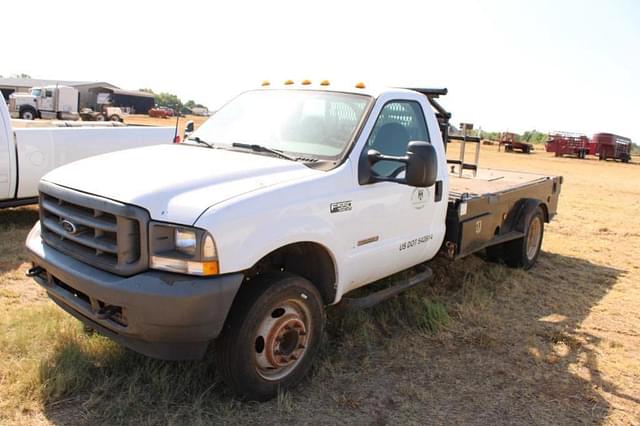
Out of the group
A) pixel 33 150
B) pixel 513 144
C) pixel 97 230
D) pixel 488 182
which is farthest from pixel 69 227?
pixel 513 144

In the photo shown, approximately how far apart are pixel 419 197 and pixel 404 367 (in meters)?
1.34

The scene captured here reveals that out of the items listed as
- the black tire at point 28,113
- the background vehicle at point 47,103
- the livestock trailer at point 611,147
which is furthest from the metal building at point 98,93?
the livestock trailer at point 611,147

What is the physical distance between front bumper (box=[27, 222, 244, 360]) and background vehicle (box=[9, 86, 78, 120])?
1464 inches

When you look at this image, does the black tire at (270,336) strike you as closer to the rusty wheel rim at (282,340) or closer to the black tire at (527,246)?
the rusty wheel rim at (282,340)

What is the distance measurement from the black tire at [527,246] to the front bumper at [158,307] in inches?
178

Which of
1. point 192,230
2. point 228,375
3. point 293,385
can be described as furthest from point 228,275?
point 293,385

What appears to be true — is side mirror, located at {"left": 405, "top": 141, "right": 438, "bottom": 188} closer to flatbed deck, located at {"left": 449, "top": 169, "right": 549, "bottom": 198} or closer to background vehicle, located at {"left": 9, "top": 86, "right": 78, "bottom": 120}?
flatbed deck, located at {"left": 449, "top": 169, "right": 549, "bottom": 198}

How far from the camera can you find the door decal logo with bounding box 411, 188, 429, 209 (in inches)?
176

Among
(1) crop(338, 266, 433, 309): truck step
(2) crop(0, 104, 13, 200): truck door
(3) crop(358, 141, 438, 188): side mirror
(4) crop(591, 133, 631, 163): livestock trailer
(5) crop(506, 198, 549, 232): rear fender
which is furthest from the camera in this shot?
(4) crop(591, 133, 631, 163): livestock trailer

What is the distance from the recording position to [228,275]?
3.09 meters

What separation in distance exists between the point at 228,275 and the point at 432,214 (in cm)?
226

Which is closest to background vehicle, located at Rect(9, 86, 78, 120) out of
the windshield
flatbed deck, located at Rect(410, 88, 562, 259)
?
flatbed deck, located at Rect(410, 88, 562, 259)

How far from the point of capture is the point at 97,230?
320 centimetres

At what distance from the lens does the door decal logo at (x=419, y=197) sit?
14.7 ft
